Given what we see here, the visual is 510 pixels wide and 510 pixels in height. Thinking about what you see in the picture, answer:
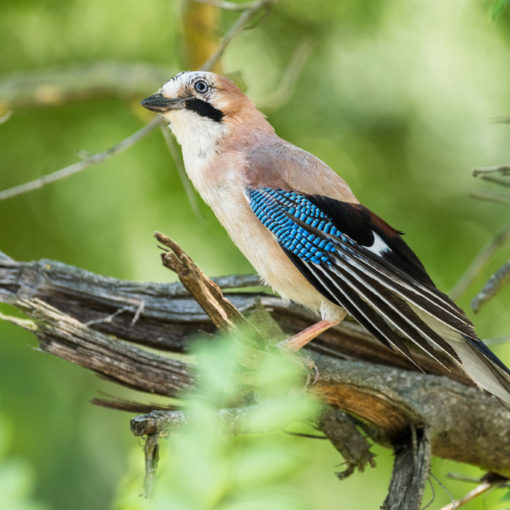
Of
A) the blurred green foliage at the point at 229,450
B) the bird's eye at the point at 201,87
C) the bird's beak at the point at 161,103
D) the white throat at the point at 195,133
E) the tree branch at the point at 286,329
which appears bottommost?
the tree branch at the point at 286,329

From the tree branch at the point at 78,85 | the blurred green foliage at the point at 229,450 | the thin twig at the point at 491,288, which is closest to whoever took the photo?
the blurred green foliage at the point at 229,450

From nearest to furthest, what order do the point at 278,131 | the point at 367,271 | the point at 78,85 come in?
the point at 367,271 < the point at 78,85 < the point at 278,131

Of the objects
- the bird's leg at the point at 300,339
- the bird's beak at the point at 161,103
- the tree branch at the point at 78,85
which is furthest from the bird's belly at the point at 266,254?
the tree branch at the point at 78,85

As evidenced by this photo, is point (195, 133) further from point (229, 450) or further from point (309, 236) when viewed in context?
point (229, 450)

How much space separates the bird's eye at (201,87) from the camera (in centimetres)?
445

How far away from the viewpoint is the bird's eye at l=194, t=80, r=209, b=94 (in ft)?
14.6

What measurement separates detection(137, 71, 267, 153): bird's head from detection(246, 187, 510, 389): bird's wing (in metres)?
0.54

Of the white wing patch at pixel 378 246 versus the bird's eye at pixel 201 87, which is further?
the bird's eye at pixel 201 87

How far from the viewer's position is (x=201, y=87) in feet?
14.6

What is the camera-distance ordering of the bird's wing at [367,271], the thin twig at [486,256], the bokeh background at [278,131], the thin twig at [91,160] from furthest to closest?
the bokeh background at [278,131] → the thin twig at [486,256] → the thin twig at [91,160] → the bird's wing at [367,271]

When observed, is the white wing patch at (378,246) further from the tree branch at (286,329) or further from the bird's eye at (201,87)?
the bird's eye at (201,87)

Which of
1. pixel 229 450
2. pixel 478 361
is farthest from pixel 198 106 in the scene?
pixel 229 450

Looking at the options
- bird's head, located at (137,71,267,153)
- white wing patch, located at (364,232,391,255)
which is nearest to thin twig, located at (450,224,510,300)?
white wing patch, located at (364,232,391,255)

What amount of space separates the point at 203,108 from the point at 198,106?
0.10 ft
